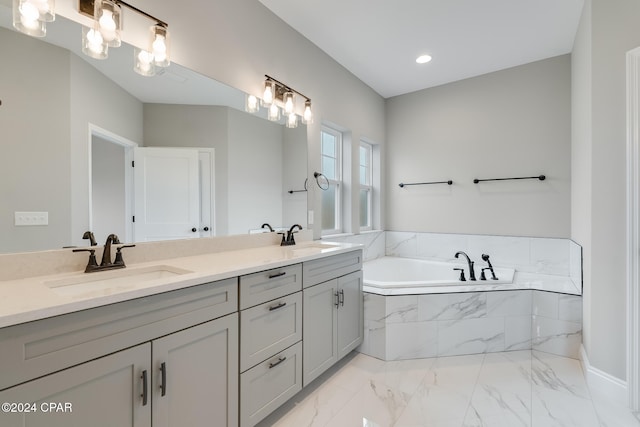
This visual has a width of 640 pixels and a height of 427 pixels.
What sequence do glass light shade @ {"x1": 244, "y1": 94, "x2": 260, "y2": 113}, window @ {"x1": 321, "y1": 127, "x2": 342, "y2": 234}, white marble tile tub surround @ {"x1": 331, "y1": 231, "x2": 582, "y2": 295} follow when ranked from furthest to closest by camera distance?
1. window @ {"x1": 321, "y1": 127, "x2": 342, "y2": 234}
2. white marble tile tub surround @ {"x1": 331, "y1": 231, "x2": 582, "y2": 295}
3. glass light shade @ {"x1": 244, "y1": 94, "x2": 260, "y2": 113}

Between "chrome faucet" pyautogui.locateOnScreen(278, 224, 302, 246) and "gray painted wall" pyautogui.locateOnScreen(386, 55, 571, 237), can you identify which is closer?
"chrome faucet" pyautogui.locateOnScreen(278, 224, 302, 246)

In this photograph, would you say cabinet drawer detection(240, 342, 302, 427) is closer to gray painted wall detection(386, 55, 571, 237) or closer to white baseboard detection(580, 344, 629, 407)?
white baseboard detection(580, 344, 629, 407)

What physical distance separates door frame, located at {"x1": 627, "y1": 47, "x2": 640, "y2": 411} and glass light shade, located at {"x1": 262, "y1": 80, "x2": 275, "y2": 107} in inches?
86.3

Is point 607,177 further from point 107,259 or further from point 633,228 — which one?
point 107,259

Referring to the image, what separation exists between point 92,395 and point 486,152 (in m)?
3.69

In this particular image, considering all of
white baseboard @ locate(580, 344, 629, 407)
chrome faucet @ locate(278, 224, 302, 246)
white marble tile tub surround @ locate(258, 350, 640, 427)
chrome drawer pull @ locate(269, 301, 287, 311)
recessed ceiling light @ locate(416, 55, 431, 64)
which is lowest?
white marble tile tub surround @ locate(258, 350, 640, 427)

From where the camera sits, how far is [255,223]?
2160mm

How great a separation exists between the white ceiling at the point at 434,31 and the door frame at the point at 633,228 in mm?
912

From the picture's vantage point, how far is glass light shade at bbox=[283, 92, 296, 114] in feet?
7.69

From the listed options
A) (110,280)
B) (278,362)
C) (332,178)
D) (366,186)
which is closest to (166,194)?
(110,280)

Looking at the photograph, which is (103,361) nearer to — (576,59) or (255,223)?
(255,223)

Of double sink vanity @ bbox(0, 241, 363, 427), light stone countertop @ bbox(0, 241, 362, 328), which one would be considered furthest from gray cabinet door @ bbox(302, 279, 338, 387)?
light stone countertop @ bbox(0, 241, 362, 328)

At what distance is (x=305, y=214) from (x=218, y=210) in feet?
2.82

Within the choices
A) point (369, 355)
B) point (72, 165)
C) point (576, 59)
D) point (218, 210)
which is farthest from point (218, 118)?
point (576, 59)
